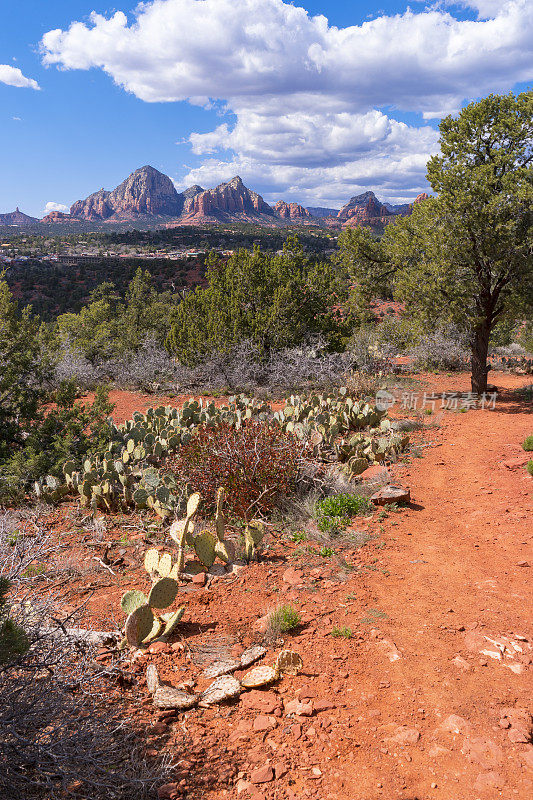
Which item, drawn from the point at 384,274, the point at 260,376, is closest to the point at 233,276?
the point at 260,376

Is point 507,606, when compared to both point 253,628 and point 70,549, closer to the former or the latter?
point 253,628

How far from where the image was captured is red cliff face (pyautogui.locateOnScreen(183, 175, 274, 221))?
149750 millimetres

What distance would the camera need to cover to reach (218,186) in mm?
156000

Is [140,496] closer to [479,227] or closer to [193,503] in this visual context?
[193,503]

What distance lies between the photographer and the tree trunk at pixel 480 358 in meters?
11.8

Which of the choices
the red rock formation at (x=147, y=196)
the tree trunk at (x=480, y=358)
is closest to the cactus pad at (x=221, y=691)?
the tree trunk at (x=480, y=358)

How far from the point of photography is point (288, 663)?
2.99 metres

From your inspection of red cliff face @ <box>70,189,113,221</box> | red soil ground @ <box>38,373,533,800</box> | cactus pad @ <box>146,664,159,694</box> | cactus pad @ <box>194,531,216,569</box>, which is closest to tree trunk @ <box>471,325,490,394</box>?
red soil ground @ <box>38,373,533,800</box>

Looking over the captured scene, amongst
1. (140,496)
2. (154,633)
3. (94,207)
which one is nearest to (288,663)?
(154,633)

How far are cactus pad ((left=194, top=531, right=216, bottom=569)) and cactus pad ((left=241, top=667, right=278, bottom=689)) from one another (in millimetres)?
1431

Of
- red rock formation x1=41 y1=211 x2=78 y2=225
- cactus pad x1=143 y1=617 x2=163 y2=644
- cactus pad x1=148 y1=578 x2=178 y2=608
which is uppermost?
red rock formation x1=41 y1=211 x2=78 y2=225

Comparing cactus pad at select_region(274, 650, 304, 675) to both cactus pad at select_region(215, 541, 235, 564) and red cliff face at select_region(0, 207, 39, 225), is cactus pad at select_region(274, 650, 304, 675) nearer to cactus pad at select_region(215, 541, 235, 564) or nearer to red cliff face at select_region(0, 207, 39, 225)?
cactus pad at select_region(215, 541, 235, 564)

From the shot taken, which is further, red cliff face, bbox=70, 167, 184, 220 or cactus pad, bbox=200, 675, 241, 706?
red cliff face, bbox=70, 167, 184, 220

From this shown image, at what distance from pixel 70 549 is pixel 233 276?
36.1 feet
